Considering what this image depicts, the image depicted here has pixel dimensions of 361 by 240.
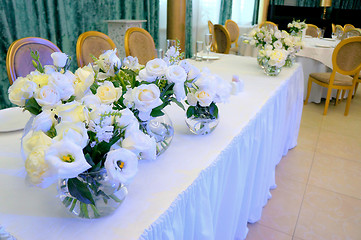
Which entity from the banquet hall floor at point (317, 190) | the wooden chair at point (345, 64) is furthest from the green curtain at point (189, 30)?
the banquet hall floor at point (317, 190)

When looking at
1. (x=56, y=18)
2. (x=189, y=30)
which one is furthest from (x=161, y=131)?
(x=189, y=30)

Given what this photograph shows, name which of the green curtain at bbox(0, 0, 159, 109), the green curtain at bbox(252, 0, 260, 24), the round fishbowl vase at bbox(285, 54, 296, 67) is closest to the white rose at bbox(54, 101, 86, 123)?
the round fishbowl vase at bbox(285, 54, 296, 67)

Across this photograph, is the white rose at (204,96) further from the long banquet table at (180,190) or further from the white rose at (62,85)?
the white rose at (62,85)

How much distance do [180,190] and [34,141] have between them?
15.1 inches

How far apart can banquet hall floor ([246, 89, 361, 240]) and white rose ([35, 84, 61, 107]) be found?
140 cm

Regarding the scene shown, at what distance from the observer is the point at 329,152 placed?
273 cm

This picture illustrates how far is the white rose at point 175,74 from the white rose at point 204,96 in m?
0.15

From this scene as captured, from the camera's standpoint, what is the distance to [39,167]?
20.2 inches

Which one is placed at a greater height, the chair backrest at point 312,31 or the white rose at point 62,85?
the white rose at point 62,85

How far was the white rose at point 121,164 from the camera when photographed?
1.82ft

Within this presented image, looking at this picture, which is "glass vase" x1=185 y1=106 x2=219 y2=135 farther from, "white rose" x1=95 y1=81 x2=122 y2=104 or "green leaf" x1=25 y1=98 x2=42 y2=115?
"green leaf" x1=25 y1=98 x2=42 y2=115

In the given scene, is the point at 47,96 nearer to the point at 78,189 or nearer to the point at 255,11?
the point at 78,189

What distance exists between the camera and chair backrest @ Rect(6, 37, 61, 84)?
154cm

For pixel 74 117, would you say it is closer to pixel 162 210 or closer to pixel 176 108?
pixel 162 210
